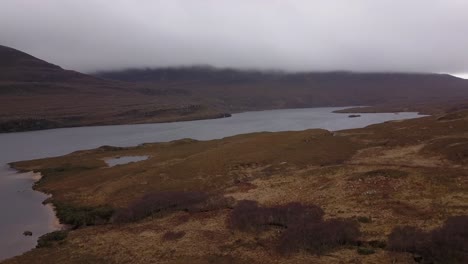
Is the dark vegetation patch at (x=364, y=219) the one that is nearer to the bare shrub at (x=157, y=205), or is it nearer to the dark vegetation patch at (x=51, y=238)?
the bare shrub at (x=157, y=205)

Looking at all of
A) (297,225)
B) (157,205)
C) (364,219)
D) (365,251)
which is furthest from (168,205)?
(365,251)

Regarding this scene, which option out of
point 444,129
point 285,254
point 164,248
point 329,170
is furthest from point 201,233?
point 444,129

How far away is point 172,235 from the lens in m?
37.8

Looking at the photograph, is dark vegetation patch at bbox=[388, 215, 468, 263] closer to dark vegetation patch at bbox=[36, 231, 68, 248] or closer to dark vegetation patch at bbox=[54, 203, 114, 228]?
dark vegetation patch at bbox=[36, 231, 68, 248]

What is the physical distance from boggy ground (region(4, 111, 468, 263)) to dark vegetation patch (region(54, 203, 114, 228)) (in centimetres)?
127

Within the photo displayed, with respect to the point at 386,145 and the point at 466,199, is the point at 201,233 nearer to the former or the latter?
the point at 466,199

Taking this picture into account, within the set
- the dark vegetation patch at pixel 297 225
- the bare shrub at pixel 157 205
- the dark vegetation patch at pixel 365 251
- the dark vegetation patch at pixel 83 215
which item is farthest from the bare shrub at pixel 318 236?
the dark vegetation patch at pixel 83 215

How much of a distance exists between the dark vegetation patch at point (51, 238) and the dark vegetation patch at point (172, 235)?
10.4 meters

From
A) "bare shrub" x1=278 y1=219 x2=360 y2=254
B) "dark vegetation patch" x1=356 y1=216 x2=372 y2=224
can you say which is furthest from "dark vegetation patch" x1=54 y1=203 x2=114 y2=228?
"dark vegetation patch" x1=356 y1=216 x2=372 y2=224

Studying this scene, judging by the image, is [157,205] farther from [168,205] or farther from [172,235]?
[172,235]

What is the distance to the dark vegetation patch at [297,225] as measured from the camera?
32.0 meters

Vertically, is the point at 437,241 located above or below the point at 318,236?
above

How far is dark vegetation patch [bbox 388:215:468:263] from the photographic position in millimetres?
27109

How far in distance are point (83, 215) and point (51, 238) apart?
298 inches
